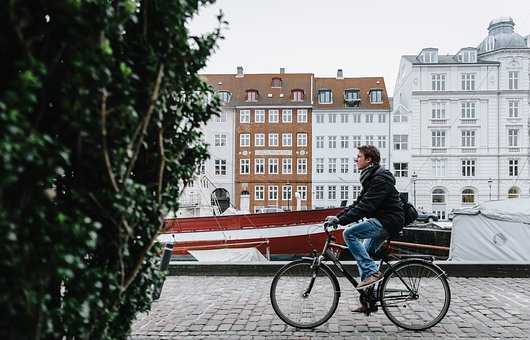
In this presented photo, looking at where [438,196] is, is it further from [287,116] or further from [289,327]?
[289,327]

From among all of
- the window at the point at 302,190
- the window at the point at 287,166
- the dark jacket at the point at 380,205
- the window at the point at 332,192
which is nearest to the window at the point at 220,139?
the window at the point at 287,166

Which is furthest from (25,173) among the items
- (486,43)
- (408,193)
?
(486,43)

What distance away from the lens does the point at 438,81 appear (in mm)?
60062

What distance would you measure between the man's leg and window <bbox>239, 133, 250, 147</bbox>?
58.0 meters

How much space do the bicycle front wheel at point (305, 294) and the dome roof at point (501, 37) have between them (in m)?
62.1

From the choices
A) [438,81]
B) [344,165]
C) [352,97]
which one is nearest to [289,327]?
[344,165]

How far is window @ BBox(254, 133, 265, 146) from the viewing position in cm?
6341

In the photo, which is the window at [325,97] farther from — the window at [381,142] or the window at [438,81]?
the window at [438,81]

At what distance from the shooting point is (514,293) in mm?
7754

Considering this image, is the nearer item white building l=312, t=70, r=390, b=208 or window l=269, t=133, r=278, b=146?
white building l=312, t=70, r=390, b=208

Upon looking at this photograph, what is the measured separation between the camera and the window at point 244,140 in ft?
209

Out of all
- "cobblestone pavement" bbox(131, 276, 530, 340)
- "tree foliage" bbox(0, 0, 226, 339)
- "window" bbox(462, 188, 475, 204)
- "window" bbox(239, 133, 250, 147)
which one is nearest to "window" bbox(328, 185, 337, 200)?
"window" bbox(239, 133, 250, 147)

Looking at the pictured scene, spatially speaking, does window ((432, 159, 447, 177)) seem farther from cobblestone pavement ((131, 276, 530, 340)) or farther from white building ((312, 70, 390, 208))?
cobblestone pavement ((131, 276, 530, 340))

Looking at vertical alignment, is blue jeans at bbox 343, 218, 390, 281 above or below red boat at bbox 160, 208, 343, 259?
above
